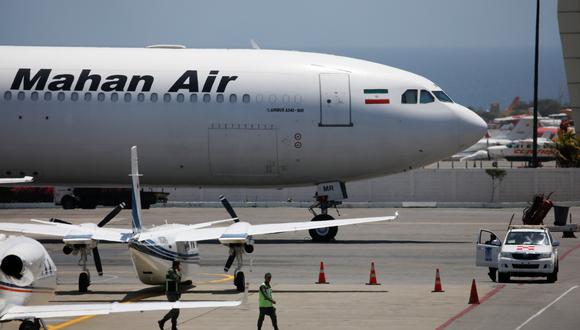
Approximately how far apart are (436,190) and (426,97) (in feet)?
72.6

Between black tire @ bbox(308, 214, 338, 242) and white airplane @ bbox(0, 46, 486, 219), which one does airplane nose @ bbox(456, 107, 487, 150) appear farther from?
black tire @ bbox(308, 214, 338, 242)

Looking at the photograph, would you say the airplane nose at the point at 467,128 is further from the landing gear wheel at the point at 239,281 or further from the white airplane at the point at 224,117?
the landing gear wheel at the point at 239,281

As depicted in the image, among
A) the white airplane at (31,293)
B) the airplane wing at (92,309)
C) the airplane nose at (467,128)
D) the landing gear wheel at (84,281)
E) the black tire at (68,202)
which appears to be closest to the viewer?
the airplane wing at (92,309)

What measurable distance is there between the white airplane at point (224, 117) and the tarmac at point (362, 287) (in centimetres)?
330

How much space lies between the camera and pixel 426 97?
48.2 meters

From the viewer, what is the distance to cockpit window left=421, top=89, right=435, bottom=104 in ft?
158

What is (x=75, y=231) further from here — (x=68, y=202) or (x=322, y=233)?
(x=68, y=202)

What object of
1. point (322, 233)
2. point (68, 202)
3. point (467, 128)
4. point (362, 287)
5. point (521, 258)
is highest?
point (467, 128)

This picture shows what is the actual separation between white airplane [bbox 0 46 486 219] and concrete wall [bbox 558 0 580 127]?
8.11m

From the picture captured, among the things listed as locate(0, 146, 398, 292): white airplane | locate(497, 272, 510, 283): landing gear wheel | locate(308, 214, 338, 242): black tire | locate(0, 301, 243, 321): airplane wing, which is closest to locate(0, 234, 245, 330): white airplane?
locate(0, 301, 243, 321): airplane wing

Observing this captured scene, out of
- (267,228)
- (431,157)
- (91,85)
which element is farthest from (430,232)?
(267,228)

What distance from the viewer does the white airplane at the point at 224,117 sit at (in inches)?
1887

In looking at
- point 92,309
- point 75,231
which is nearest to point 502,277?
point 75,231

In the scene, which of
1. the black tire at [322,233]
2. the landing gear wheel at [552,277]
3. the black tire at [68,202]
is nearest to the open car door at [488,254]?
the landing gear wheel at [552,277]
